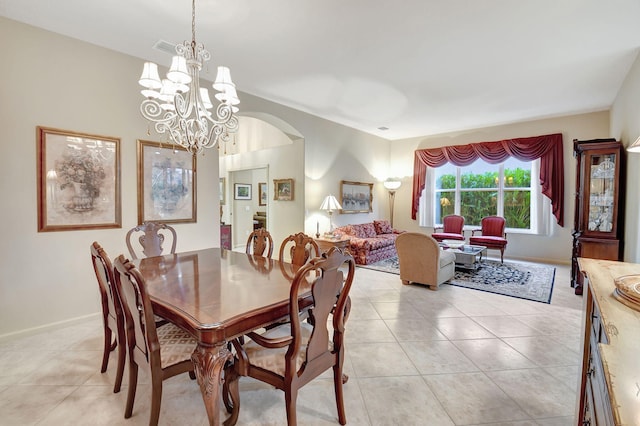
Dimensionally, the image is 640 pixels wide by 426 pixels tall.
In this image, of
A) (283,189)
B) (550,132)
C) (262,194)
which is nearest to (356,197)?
(283,189)

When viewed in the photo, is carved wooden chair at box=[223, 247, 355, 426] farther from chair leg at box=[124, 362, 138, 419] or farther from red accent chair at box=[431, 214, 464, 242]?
red accent chair at box=[431, 214, 464, 242]

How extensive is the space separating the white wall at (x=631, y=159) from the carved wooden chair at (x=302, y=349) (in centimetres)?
337

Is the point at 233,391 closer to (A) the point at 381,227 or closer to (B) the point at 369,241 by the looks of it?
(B) the point at 369,241

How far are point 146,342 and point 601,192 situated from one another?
5.25 metres

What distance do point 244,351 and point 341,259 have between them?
0.73 m

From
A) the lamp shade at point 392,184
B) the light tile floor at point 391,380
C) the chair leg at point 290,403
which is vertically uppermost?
the lamp shade at point 392,184

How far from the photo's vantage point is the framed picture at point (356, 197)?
6430mm

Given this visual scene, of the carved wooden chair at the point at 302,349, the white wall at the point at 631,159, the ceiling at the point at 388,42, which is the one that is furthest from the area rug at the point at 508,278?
the carved wooden chair at the point at 302,349

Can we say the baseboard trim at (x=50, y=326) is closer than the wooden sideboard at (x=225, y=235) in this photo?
Yes

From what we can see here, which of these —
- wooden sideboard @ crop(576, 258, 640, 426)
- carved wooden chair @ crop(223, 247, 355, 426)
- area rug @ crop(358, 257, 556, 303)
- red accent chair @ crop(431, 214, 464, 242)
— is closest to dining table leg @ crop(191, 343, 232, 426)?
carved wooden chair @ crop(223, 247, 355, 426)

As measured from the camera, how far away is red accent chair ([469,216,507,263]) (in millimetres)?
5642

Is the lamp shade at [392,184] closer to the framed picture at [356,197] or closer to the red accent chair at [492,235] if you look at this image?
the framed picture at [356,197]

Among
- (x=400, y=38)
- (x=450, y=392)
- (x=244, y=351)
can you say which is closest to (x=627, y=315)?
(x=450, y=392)

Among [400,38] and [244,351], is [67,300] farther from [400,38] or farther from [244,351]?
[400,38]
